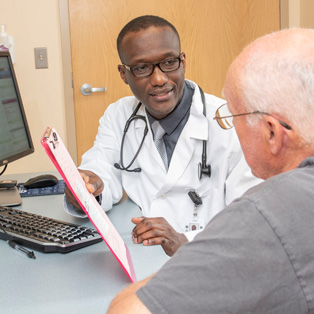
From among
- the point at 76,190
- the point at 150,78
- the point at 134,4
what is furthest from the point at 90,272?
the point at 134,4

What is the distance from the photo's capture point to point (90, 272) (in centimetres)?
96

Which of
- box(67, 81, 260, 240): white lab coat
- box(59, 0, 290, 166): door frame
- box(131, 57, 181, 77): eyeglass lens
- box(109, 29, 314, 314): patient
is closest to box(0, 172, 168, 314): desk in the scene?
box(109, 29, 314, 314): patient

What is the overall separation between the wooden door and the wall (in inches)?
4.0

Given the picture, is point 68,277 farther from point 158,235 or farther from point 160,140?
point 160,140

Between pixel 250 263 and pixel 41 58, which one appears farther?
pixel 41 58

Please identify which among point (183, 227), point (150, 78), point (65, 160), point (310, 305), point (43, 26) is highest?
point (43, 26)

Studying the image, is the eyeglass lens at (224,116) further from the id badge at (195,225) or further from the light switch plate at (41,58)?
the light switch plate at (41,58)

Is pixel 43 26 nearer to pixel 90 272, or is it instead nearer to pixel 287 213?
pixel 90 272

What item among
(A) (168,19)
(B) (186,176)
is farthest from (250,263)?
(A) (168,19)

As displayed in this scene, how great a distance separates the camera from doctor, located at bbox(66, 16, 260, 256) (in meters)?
1.46

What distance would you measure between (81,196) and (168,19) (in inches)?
82.0

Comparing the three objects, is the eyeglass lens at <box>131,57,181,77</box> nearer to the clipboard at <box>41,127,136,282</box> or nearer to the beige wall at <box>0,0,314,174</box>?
the clipboard at <box>41,127,136,282</box>

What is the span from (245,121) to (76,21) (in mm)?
2118

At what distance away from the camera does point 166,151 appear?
1.59m
